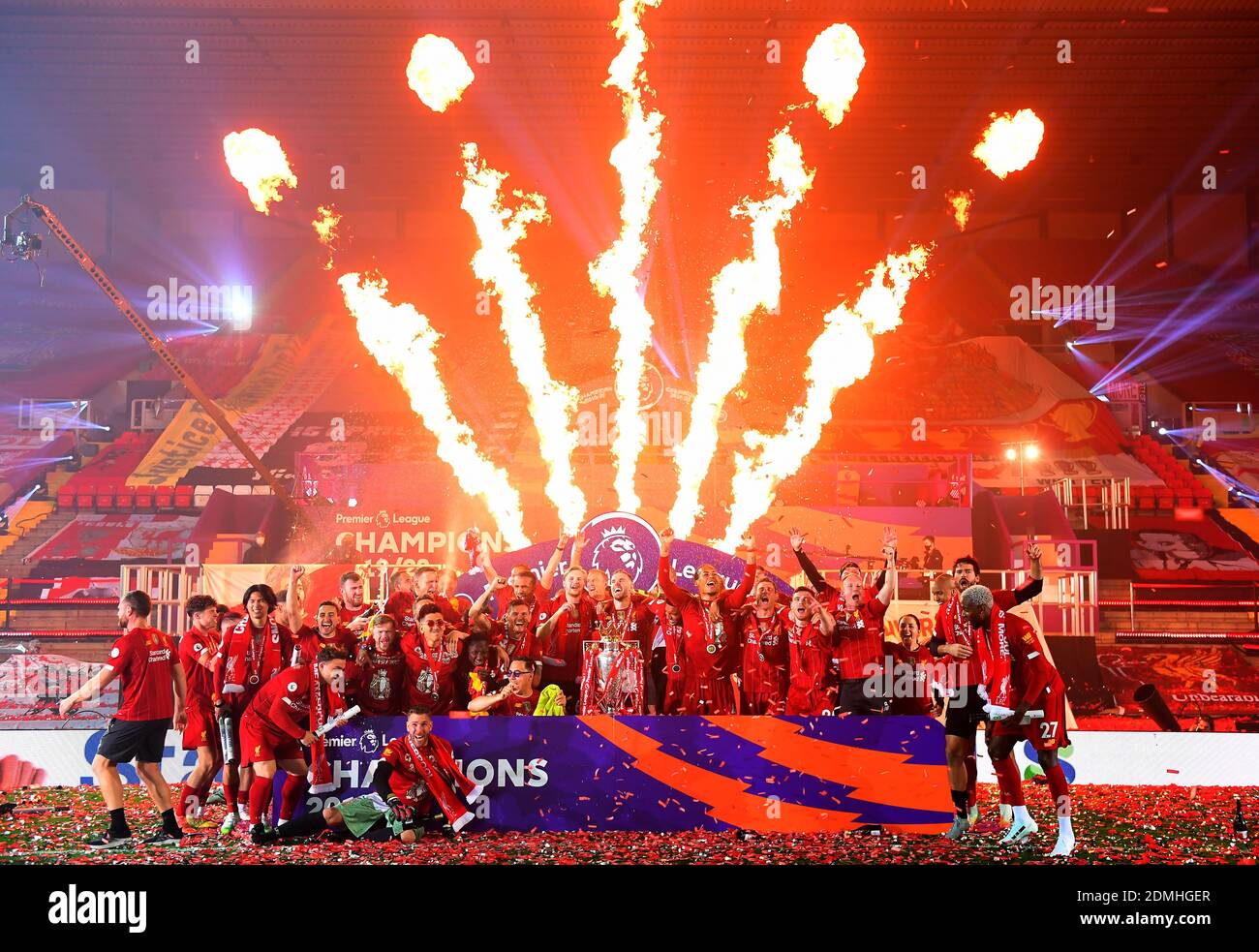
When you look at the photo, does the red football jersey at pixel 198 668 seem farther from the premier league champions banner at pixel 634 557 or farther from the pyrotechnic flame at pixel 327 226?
the pyrotechnic flame at pixel 327 226

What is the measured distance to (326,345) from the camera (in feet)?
85.4

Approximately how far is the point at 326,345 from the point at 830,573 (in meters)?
14.5

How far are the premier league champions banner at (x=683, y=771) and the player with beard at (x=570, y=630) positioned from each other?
1.23 meters

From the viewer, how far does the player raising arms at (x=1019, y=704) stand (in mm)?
8766

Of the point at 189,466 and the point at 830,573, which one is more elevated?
the point at 189,466

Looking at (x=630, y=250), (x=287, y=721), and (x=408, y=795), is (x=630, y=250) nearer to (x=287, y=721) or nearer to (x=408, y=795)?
(x=287, y=721)

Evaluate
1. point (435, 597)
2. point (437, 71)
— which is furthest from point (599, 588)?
point (437, 71)

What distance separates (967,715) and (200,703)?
22.4 feet

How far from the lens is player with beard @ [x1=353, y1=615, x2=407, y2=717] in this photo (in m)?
9.22

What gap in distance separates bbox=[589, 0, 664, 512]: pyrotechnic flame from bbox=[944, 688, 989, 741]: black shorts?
1080cm

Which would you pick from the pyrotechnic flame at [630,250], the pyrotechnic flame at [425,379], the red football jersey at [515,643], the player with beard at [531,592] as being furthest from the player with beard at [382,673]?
the pyrotechnic flame at [630,250]

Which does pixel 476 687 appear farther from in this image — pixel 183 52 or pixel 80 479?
pixel 80 479

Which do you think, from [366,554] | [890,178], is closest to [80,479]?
[366,554]

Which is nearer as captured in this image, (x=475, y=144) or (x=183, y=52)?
(x=183, y=52)
